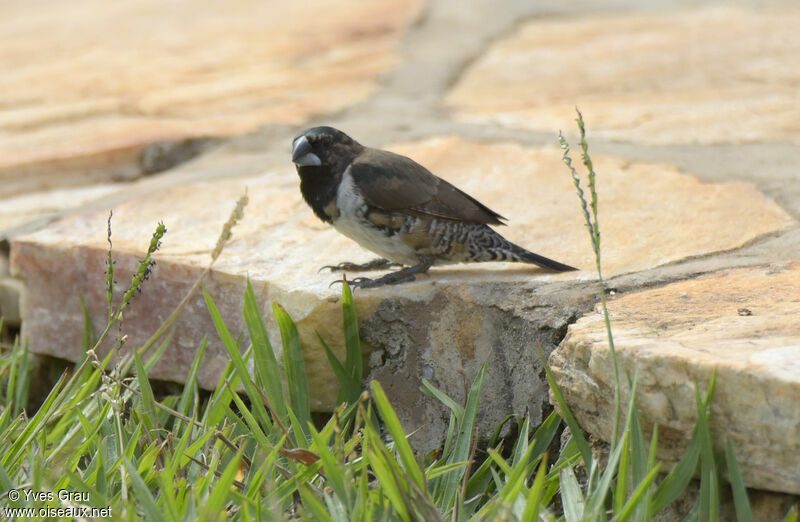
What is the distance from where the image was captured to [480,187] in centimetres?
361

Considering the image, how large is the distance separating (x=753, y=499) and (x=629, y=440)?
266mm

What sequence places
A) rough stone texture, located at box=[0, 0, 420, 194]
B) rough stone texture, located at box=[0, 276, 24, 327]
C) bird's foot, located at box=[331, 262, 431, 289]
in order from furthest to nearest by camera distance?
rough stone texture, located at box=[0, 0, 420, 194] → rough stone texture, located at box=[0, 276, 24, 327] → bird's foot, located at box=[331, 262, 431, 289]

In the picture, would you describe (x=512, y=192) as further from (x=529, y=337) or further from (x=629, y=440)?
(x=629, y=440)

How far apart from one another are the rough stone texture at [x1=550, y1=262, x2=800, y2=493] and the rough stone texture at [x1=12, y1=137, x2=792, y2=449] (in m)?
0.27

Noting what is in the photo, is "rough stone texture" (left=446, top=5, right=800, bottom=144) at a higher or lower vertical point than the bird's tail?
higher

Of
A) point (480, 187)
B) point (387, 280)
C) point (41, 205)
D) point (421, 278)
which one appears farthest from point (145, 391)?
point (41, 205)

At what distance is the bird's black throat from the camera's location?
Answer: 317 cm

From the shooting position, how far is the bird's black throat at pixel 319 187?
3174 millimetres

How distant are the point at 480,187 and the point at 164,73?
2535mm

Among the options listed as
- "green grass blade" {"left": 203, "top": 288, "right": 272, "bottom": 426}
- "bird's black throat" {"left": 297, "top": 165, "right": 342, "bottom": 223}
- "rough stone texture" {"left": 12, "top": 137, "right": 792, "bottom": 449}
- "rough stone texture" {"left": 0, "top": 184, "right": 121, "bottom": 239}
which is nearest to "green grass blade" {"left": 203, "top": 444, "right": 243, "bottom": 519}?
"green grass blade" {"left": 203, "top": 288, "right": 272, "bottom": 426}

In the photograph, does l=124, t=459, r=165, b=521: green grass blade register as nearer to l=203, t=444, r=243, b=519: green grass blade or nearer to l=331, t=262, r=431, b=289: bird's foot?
l=203, t=444, r=243, b=519: green grass blade

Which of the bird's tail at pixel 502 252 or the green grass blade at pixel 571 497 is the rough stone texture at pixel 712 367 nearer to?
the green grass blade at pixel 571 497

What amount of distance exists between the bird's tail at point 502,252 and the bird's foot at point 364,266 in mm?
305

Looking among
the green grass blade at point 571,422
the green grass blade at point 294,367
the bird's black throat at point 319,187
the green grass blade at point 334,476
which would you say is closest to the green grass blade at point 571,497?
the green grass blade at point 571,422
